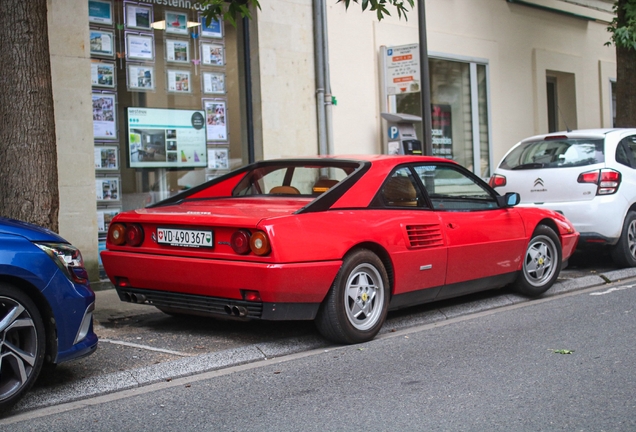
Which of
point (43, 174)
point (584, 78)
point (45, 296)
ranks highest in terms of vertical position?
point (584, 78)

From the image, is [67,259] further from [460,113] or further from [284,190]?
[460,113]

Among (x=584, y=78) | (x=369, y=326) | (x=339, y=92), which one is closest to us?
(x=369, y=326)

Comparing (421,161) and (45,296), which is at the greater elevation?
(421,161)

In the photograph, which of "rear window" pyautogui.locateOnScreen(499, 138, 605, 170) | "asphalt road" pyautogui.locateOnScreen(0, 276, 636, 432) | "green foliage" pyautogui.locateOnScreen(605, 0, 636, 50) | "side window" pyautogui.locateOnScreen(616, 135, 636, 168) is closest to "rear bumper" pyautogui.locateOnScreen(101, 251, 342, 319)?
"asphalt road" pyautogui.locateOnScreen(0, 276, 636, 432)

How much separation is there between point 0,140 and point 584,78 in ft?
49.1

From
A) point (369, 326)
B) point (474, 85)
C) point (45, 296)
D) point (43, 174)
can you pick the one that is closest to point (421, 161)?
point (369, 326)

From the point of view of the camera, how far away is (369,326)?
20.0 ft

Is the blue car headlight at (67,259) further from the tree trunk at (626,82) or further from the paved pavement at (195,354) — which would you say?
the tree trunk at (626,82)

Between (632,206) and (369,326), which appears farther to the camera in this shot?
(632,206)

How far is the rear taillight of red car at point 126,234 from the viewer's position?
6177mm

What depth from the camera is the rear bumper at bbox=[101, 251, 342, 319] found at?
5.50m

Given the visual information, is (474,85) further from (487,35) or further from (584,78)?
(584,78)

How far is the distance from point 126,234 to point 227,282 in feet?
3.67

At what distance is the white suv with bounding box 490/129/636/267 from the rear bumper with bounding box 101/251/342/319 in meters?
4.66
